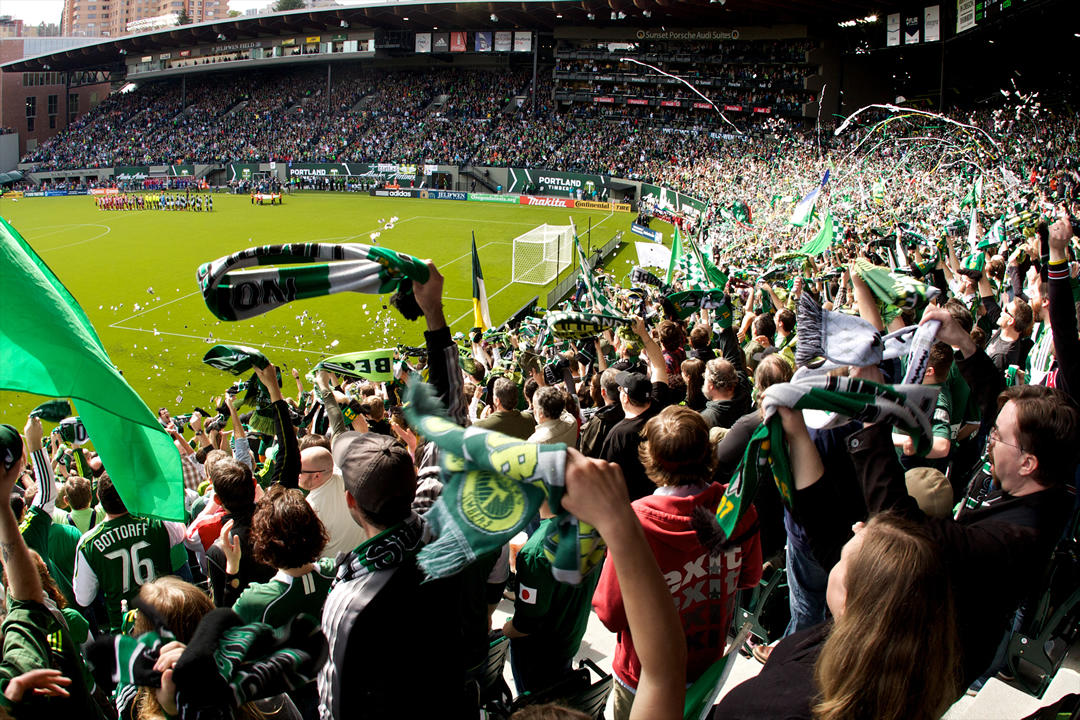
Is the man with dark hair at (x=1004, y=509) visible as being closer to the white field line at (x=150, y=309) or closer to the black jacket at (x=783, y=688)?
the black jacket at (x=783, y=688)

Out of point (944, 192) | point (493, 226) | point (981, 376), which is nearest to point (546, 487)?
point (981, 376)

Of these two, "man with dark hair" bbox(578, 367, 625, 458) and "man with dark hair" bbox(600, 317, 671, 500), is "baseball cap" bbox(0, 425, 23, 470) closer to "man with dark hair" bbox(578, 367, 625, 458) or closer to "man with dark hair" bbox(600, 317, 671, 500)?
"man with dark hair" bbox(600, 317, 671, 500)

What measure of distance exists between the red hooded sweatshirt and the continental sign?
41387 mm

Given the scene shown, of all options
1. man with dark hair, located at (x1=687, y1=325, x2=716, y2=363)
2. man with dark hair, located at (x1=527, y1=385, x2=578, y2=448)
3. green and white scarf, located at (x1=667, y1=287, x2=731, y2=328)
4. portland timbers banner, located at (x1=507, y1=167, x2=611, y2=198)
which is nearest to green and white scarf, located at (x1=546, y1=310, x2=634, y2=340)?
man with dark hair, located at (x1=687, y1=325, x2=716, y2=363)

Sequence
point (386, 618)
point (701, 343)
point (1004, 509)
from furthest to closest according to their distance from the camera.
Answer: point (701, 343), point (1004, 509), point (386, 618)

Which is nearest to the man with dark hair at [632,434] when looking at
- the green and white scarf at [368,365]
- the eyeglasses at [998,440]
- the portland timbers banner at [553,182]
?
the eyeglasses at [998,440]

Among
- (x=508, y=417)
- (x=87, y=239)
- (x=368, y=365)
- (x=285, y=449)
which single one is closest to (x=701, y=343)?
(x=508, y=417)

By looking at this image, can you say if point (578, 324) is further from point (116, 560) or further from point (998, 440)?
point (998, 440)

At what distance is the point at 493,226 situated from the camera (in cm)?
3828

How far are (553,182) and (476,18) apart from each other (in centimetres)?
1596

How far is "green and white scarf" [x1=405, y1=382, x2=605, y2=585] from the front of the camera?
169 cm

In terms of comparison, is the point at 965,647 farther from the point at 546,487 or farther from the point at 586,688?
the point at 546,487

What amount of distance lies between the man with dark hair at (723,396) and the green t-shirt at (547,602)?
2.19m

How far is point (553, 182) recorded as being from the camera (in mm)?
48062
